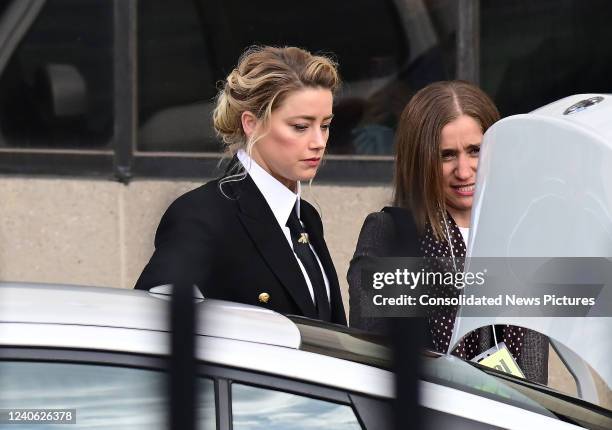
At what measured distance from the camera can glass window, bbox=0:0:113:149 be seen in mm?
7059

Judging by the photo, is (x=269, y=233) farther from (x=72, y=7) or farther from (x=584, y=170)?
(x=72, y=7)

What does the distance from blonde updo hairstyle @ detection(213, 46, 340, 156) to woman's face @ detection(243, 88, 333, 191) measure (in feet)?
0.07

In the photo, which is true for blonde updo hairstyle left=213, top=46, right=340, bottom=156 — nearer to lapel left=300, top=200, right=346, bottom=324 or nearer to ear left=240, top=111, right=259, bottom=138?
ear left=240, top=111, right=259, bottom=138

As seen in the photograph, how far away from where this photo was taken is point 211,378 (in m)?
2.43

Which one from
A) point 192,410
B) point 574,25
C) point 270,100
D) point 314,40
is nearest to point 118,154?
point 314,40

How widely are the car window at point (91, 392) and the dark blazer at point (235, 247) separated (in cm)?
89

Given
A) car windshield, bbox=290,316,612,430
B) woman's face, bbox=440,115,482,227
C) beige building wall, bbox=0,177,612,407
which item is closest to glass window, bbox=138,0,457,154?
beige building wall, bbox=0,177,612,407

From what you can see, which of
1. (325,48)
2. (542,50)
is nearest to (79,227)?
(325,48)

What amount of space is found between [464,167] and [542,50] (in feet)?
10.6

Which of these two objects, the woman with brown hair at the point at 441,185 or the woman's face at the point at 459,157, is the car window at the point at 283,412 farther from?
the woman's face at the point at 459,157

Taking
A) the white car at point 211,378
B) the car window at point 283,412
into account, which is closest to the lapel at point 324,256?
the white car at point 211,378

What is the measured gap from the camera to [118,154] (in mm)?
7129

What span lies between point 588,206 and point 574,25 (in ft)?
13.4

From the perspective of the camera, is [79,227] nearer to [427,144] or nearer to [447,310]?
[427,144]
